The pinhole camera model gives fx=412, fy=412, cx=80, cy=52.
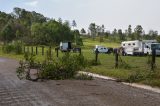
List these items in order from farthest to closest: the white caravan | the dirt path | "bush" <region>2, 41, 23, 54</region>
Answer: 1. the white caravan
2. "bush" <region>2, 41, 23, 54</region>
3. the dirt path

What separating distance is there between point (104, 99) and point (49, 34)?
350 ft

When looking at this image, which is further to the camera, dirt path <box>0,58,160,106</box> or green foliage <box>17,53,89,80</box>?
green foliage <box>17,53,89,80</box>

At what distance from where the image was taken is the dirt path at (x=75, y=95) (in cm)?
1142

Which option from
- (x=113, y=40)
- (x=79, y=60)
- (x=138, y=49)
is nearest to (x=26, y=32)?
(x=113, y=40)

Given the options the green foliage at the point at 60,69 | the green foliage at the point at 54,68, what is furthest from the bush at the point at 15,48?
the green foliage at the point at 60,69

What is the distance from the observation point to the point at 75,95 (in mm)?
13000

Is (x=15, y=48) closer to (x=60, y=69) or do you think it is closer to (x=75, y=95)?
(x=60, y=69)

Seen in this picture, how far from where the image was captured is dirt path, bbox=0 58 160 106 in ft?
37.5

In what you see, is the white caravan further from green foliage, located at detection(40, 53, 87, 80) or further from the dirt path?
the dirt path

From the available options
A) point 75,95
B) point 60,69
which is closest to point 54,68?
point 60,69

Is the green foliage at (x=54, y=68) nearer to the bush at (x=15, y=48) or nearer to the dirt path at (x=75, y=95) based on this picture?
the dirt path at (x=75, y=95)

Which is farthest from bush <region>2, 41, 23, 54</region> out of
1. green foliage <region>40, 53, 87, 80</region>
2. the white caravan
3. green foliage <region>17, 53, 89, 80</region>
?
green foliage <region>40, 53, 87, 80</region>

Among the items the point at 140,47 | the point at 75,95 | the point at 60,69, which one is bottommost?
the point at 75,95

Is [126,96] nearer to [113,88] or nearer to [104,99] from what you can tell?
[104,99]
